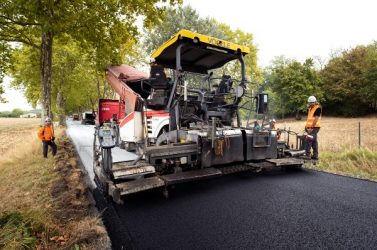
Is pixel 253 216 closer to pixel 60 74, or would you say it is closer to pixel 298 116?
pixel 60 74

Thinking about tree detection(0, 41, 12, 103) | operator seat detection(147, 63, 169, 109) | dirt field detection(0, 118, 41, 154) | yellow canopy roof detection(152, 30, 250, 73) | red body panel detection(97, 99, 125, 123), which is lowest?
dirt field detection(0, 118, 41, 154)

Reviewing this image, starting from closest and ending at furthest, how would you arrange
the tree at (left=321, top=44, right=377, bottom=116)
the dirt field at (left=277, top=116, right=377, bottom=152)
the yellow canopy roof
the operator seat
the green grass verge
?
the yellow canopy roof < the operator seat < the green grass verge < the dirt field at (left=277, top=116, right=377, bottom=152) < the tree at (left=321, top=44, right=377, bottom=116)

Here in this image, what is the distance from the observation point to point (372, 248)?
2.49 metres

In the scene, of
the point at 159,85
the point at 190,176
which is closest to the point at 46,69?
the point at 159,85

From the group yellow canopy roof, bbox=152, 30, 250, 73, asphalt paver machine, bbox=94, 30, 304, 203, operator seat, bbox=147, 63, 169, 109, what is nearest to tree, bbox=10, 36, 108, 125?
yellow canopy roof, bbox=152, 30, 250, 73

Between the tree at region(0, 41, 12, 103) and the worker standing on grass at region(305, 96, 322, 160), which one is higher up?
the tree at region(0, 41, 12, 103)

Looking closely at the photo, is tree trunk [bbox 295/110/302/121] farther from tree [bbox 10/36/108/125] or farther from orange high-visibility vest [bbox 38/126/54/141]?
orange high-visibility vest [bbox 38/126/54/141]

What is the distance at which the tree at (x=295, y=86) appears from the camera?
36688mm

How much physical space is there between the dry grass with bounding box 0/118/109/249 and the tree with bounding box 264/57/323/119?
3344cm

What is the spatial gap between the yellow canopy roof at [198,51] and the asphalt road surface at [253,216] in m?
2.54

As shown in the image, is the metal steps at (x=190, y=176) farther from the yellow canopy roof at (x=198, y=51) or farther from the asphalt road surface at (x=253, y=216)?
the yellow canopy roof at (x=198, y=51)

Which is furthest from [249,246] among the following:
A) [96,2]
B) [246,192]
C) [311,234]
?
[96,2]

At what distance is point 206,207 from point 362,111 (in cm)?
3761

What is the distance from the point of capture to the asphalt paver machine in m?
3.86
